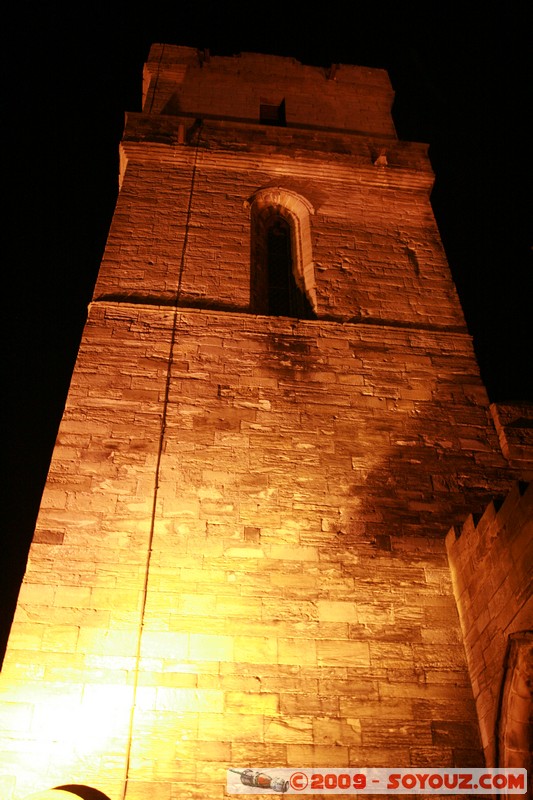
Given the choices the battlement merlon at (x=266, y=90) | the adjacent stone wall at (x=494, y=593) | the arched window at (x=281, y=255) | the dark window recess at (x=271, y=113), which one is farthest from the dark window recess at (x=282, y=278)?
the adjacent stone wall at (x=494, y=593)

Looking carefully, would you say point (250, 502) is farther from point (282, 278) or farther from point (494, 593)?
point (282, 278)

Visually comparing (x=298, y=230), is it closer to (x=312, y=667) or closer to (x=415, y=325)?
(x=415, y=325)

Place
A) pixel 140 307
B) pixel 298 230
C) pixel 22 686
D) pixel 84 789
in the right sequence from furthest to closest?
pixel 298 230
pixel 140 307
pixel 22 686
pixel 84 789

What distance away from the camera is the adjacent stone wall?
461 cm

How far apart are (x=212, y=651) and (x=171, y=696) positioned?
446mm

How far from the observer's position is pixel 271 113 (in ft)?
39.8

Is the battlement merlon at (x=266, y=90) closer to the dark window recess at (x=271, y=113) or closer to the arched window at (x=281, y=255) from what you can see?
the dark window recess at (x=271, y=113)

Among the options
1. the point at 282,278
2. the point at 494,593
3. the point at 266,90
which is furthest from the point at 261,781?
the point at 266,90

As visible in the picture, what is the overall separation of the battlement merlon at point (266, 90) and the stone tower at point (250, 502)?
237cm

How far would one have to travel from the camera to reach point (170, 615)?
534cm

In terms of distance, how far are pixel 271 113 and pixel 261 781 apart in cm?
1084

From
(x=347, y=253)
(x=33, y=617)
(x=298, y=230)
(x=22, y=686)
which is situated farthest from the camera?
(x=298, y=230)

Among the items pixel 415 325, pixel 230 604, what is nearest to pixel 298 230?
pixel 415 325

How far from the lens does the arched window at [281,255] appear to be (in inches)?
337
